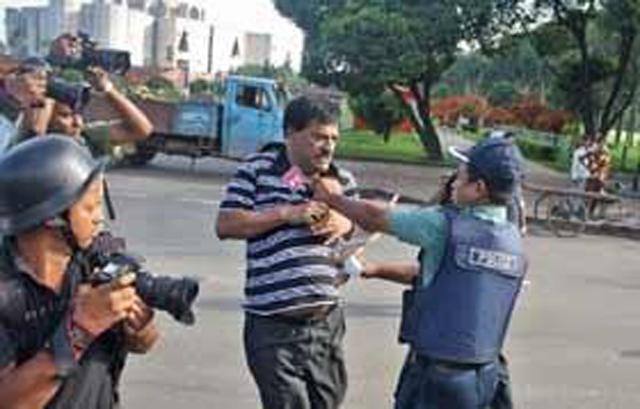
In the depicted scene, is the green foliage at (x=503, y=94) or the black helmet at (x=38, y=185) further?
the green foliage at (x=503, y=94)

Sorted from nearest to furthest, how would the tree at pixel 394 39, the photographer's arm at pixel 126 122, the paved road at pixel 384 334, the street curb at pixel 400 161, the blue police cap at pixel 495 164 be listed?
the blue police cap at pixel 495 164 → the photographer's arm at pixel 126 122 → the paved road at pixel 384 334 → the tree at pixel 394 39 → the street curb at pixel 400 161

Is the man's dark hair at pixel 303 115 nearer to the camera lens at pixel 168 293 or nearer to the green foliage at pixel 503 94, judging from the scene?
the camera lens at pixel 168 293

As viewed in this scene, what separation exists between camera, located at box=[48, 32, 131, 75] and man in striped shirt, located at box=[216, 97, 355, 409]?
1437 millimetres

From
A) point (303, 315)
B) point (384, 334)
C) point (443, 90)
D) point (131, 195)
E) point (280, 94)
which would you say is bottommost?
point (443, 90)

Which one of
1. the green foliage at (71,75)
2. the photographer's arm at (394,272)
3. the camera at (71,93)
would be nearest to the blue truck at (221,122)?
the green foliage at (71,75)

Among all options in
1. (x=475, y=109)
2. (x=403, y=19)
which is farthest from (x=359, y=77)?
(x=475, y=109)

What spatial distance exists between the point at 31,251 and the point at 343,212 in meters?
1.70

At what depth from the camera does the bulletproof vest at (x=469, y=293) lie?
3746 millimetres

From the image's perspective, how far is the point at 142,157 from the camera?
26391 mm

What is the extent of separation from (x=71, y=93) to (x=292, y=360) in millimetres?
1743

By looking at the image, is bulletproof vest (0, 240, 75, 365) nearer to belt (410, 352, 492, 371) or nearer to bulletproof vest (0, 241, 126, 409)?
bulletproof vest (0, 241, 126, 409)

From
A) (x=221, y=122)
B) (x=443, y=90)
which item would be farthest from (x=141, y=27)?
(x=221, y=122)

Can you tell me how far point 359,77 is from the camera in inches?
1119

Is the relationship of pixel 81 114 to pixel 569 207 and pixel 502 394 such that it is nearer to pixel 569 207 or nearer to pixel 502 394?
pixel 502 394
